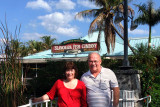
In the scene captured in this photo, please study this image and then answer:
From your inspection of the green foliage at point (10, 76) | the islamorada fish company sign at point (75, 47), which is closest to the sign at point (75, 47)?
the islamorada fish company sign at point (75, 47)

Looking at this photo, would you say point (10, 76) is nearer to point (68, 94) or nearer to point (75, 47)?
point (68, 94)

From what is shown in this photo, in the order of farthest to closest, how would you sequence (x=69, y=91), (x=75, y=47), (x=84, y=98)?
(x=75, y=47) < (x=84, y=98) < (x=69, y=91)

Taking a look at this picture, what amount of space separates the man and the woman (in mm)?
118

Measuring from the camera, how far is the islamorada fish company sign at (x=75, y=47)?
47.6ft

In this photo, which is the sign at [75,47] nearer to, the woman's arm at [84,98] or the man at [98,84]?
the man at [98,84]

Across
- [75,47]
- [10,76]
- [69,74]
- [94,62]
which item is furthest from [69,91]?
[75,47]

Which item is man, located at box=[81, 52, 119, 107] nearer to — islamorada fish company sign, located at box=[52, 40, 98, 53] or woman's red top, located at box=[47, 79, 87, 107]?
woman's red top, located at box=[47, 79, 87, 107]

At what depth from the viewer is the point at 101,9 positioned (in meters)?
15.0

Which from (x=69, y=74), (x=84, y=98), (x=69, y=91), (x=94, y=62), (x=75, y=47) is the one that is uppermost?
(x=75, y=47)

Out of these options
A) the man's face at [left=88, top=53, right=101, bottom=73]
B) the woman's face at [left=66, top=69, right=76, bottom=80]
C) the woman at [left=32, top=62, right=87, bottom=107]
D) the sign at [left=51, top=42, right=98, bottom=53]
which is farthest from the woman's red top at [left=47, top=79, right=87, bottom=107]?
the sign at [left=51, top=42, right=98, bottom=53]

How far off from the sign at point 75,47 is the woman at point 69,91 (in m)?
11.7

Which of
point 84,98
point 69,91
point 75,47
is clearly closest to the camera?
point 69,91

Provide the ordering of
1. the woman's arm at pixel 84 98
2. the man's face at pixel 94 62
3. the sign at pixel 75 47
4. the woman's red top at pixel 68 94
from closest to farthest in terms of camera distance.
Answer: the woman's red top at pixel 68 94 < the woman's arm at pixel 84 98 < the man's face at pixel 94 62 < the sign at pixel 75 47

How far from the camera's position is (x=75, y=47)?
1531 cm
